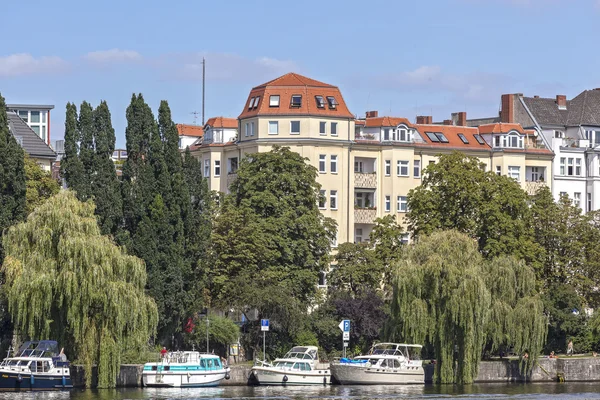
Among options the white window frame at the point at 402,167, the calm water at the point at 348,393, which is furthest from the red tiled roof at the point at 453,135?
the calm water at the point at 348,393

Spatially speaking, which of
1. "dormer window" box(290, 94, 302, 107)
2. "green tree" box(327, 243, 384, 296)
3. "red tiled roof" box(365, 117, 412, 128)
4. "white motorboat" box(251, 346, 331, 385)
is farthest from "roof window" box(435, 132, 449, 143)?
"white motorboat" box(251, 346, 331, 385)

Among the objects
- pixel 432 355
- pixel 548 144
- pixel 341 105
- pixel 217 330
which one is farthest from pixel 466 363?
pixel 548 144

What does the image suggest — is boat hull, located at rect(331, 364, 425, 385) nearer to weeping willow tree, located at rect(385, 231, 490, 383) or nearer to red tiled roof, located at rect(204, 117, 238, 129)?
weeping willow tree, located at rect(385, 231, 490, 383)

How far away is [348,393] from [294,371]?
7.71 meters

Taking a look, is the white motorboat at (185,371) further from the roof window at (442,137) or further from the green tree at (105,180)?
the roof window at (442,137)

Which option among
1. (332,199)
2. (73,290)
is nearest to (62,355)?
(73,290)

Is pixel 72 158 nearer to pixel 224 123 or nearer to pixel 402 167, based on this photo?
pixel 224 123

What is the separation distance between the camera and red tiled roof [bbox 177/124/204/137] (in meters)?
139

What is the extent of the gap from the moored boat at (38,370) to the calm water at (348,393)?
1.26 meters

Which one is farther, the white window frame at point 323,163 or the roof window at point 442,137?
the roof window at point 442,137

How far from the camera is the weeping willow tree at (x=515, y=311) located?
9244 cm

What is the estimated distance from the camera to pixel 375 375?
8919 cm

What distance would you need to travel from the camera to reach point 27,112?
404ft

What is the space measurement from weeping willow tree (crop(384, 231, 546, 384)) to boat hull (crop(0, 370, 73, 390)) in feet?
70.8
